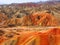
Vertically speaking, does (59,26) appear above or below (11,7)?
below

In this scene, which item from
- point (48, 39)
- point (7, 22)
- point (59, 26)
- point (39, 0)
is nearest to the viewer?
point (48, 39)

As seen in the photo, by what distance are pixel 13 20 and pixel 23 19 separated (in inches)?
6.3

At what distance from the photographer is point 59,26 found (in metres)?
2.42

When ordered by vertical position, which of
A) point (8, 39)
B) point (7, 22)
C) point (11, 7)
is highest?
point (11, 7)

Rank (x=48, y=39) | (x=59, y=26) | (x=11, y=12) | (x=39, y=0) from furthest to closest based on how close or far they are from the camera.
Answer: (x=39, y=0), (x=11, y=12), (x=59, y=26), (x=48, y=39)

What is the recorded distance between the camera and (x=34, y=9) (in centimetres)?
281

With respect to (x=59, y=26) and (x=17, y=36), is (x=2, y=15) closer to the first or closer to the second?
(x=17, y=36)


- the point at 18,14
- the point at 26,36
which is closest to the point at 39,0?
the point at 18,14

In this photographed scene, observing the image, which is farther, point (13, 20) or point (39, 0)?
point (39, 0)

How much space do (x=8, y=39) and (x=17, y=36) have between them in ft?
0.44

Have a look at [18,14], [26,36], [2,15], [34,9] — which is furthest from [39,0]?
[26,36]

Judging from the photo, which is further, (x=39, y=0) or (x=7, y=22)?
(x=39, y=0)

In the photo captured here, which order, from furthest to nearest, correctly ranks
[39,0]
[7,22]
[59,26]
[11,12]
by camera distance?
[39,0] → [11,12] → [7,22] → [59,26]

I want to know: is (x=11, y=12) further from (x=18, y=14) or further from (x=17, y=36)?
(x=17, y=36)
